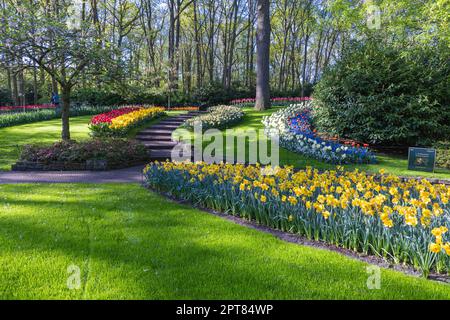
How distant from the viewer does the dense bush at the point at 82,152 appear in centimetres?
886

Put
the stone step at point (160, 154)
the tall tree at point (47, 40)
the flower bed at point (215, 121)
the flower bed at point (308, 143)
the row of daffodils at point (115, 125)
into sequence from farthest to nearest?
1. the flower bed at point (215, 121)
2. the row of daffodils at point (115, 125)
3. the stone step at point (160, 154)
4. the flower bed at point (308, 143)
5. the tall tree at point (47, 40)

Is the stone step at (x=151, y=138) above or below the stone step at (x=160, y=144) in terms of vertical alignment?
above

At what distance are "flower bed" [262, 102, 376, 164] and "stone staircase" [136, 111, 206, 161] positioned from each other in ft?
12.1

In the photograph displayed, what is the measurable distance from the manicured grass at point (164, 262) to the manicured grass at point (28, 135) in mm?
5928

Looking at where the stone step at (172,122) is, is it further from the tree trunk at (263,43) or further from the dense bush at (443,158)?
the dense bush at (443,158)

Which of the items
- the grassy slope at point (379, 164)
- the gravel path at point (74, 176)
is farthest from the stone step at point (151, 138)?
the gravel path at point (74, 176)

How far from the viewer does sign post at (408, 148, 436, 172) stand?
841cm

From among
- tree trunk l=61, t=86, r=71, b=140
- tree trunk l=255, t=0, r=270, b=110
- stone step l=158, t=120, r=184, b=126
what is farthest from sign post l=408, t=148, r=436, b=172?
tree trunk l=255, t=0, r=270, b=110

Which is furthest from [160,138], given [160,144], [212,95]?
[212,95]

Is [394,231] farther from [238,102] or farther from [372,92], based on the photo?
[238,102]

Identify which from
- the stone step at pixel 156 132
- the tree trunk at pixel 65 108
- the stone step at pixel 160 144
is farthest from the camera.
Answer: the stone step at pixel 156 132

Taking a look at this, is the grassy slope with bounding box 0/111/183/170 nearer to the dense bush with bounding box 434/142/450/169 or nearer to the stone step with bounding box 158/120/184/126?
the stone step with bounding box 158/120/184/126

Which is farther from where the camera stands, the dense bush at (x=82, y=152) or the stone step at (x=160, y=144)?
the stone step at (x=160, y=144)

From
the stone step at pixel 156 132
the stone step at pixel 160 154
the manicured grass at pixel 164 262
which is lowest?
the manicured grass at pixel 164 262
